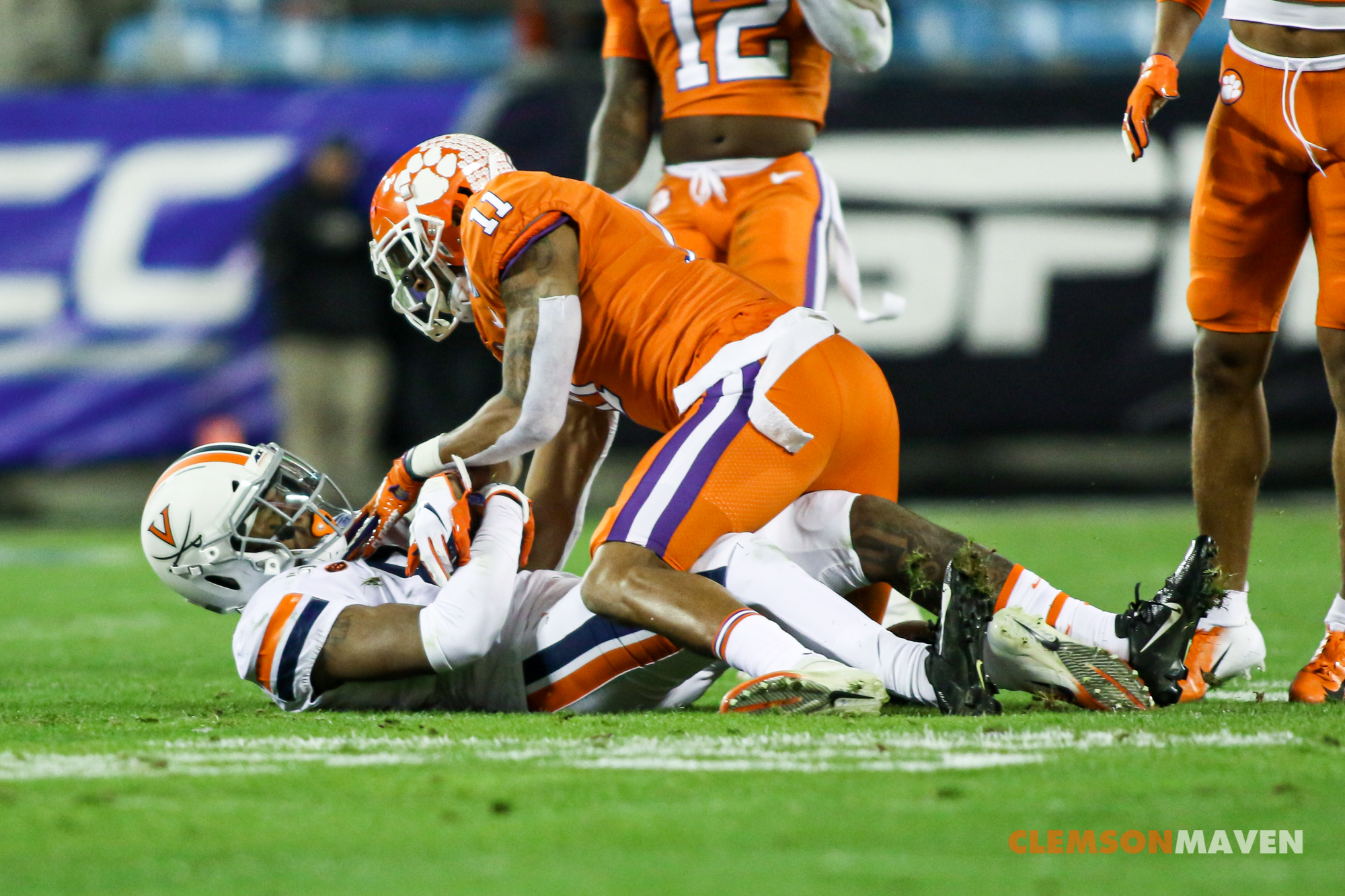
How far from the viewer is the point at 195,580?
359 centimetres

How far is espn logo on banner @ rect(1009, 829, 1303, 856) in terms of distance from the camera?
6.72 ft

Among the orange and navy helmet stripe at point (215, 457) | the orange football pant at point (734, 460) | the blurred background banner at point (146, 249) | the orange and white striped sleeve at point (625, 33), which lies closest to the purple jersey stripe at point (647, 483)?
the orange football pant at point (734, 460)

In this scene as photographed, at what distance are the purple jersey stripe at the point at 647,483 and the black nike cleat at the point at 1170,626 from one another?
3.05 ft

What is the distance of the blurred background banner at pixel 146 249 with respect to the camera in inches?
360

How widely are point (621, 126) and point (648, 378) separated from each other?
4.48ft

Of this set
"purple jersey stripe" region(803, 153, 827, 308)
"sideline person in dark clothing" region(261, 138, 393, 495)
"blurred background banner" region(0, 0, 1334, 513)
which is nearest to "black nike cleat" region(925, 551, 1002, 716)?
"purple jersey stripe" region(803, 153, 827, 308)

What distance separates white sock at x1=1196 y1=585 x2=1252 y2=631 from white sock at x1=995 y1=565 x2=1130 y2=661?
1.53 ft

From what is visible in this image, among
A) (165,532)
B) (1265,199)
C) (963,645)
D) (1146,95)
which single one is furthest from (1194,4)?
(165,532)

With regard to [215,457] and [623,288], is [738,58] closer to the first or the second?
[623,288]

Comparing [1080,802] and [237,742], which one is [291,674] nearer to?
[237,742]

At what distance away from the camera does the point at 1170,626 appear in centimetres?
323

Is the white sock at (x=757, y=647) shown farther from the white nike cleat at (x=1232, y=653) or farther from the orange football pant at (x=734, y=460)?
the white nike cleat at (x=1232, y=653)

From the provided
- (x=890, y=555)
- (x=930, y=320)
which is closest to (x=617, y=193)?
(x=890, y=555)

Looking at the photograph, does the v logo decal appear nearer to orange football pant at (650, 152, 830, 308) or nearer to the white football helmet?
the white football helmet
